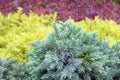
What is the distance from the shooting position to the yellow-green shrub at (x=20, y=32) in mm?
4184

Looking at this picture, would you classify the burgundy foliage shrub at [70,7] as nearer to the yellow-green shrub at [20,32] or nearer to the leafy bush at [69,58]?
the yellow-green shrub at [20,32]

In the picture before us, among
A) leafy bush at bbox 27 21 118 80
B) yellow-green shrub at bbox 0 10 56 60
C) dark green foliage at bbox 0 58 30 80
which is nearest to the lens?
leafy bush at bbox 27 21 118 80

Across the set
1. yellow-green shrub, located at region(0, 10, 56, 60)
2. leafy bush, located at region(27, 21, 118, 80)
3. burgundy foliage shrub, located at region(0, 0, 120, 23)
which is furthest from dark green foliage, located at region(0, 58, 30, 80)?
burgundy foliage shrub, located at region(0, 0, 120, 23)

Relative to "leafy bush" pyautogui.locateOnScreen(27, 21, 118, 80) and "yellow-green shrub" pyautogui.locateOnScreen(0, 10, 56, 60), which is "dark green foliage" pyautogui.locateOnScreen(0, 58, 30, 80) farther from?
"yellow-green shrub" pyautogui.locateOnScreen(0, 10, 56, 60)

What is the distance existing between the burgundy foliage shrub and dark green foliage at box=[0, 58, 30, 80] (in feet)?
8.93

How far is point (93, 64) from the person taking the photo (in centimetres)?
304

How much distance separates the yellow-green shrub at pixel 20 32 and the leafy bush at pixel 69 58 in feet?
3.07

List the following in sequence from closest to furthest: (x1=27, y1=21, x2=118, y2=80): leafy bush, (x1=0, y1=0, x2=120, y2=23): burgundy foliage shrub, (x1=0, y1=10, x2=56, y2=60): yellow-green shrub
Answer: (x1=27, y1=21, x2=118, y2=80): leafy bush
(x1=0, y1=10, x2=56, y2=60): yellow-green shrub
(x1=0, y1=0, x2=120, y2=23): burgundy foliage shrub

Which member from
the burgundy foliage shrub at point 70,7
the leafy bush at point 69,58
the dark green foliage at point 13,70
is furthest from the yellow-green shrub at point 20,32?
the burgundy foliage shrub at point 70,7

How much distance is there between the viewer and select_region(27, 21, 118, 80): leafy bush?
3016mm

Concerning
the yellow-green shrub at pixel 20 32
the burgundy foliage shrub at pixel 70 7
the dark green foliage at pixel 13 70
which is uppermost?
the burgundy foliage shrub at pixel 70 7

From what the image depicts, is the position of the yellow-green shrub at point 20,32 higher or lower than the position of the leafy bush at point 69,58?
higher

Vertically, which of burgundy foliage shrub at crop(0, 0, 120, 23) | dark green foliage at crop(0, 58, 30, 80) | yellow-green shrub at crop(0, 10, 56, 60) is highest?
burgundy foliage shrub at crop(0, 0, 120, 23)

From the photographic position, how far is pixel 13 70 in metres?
3.47
